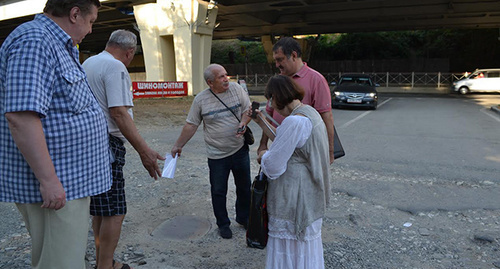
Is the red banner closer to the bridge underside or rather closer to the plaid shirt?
the bridge underside

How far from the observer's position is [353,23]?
27953 millimetres

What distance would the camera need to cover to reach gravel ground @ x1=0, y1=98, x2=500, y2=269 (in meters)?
3.09

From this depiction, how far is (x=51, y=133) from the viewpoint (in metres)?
1.68

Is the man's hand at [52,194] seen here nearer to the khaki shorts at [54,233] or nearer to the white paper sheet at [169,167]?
the khaki shorts at [54,233]

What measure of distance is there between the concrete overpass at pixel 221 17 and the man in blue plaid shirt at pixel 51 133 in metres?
17.1

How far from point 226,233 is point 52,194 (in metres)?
2.14

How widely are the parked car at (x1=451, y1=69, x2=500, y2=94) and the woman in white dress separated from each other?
1039 inches

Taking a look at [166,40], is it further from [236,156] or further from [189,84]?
[236,156]

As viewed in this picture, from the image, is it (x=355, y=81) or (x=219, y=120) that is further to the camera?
(x=355, y=81)

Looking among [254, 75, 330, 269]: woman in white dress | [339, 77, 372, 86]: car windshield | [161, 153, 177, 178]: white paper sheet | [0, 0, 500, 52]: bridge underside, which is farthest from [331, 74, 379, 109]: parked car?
[254, 75, 330, 269]: woman in white dress

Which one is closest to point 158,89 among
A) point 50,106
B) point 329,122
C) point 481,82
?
point 329,122

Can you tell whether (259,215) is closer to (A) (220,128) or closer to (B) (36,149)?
(A) (220,128)

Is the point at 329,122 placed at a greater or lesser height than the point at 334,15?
lesser

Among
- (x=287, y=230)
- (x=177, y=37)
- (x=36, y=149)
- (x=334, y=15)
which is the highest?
Answer: (x=334, y=15)
